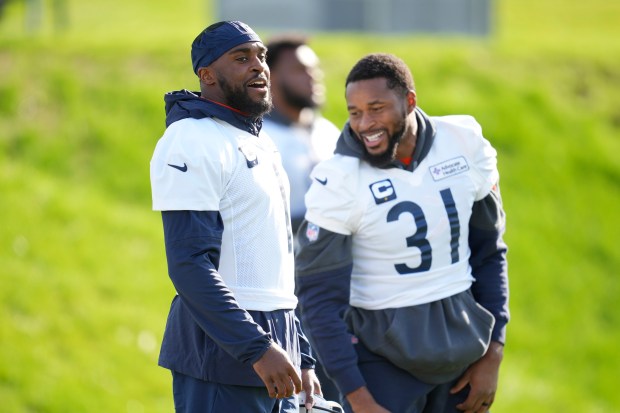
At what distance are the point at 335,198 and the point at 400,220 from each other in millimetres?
283

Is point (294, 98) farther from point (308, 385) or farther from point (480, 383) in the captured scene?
point (308, 385)

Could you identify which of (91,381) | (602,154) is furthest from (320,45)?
(91,381)

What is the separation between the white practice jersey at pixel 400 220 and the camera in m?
4.52

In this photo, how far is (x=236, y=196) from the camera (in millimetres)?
3840

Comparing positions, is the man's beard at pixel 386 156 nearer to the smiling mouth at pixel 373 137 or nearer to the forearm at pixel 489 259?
the smiling mouth at pixel 373 137

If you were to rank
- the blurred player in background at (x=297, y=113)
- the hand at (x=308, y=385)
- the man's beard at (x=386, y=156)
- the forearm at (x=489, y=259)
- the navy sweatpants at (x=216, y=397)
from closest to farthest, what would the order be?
the navy sweatpants at (x=216, y=397) → the hand at (x=308, y=385) → the man's beard at (x=386, y=156) → the forearm at (x=489, y=259) → the blurred player in background at (x=297, y=113)

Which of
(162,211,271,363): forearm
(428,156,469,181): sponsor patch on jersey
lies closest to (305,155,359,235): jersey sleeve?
(428,156,469,181): sponsor patch on jersey

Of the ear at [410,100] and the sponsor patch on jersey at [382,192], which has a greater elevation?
the ear at [410,100]

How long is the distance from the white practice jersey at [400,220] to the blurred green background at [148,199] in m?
4.39

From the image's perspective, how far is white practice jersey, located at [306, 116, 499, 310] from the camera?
14.8 ft

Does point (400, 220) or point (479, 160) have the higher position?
point (479, 160)

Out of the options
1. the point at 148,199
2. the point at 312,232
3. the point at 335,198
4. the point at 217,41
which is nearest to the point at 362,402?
the point at 312,232

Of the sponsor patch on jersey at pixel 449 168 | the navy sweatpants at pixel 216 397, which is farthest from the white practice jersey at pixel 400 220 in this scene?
the navy sweatpants at pixel 216 397

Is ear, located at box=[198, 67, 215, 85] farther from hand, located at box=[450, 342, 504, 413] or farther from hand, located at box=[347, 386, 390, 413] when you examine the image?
hand, located at box=[450, 342, 504, 413]
